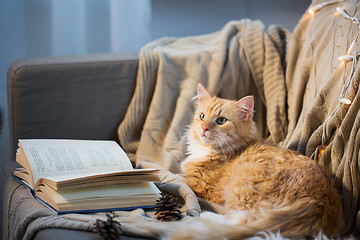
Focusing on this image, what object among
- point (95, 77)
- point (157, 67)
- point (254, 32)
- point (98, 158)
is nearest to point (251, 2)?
point (254, 32)

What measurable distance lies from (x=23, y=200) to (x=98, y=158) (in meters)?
0.30

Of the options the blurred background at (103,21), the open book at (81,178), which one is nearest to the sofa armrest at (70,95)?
the open book at (81,178)

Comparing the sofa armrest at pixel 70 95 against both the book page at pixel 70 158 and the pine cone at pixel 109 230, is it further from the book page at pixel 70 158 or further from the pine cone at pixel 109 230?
the pine cone at pixel 109 230

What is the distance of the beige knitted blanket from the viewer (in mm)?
1580

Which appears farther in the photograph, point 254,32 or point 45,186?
point 254,32

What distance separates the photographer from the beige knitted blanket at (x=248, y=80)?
5.18ft

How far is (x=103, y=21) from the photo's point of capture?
2738 millimetres

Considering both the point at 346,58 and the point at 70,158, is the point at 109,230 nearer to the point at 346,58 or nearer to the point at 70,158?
the point at 70,158

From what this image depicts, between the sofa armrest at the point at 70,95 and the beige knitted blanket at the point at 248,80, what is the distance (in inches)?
3.1

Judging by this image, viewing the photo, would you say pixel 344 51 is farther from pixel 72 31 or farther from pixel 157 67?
pixel 72 31

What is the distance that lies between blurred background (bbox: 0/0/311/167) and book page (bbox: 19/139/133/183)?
127 centimetres

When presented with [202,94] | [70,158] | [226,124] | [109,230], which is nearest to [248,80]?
[202,94]

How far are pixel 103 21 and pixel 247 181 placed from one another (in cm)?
186

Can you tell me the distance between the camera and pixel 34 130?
1904mm
